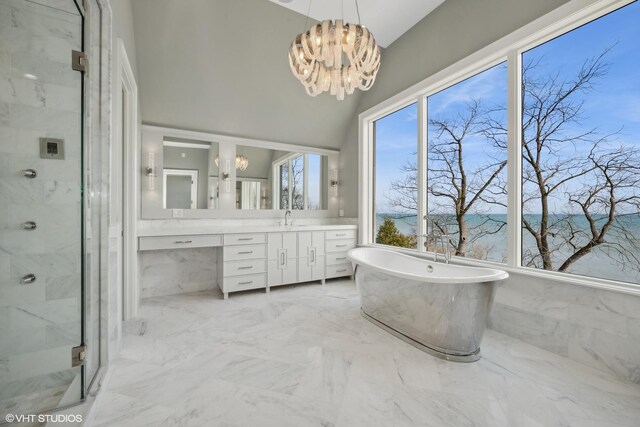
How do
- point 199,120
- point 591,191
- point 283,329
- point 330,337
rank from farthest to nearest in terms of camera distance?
point 199,120 → point 283,329 → point 330,337 → point 591,191

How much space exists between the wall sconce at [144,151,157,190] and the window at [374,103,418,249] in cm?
309

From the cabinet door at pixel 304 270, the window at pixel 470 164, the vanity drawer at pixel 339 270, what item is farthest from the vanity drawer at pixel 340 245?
the window at pixel 470 164

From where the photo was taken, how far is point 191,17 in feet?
9.19

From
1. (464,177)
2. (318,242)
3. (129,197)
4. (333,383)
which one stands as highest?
(464,177)

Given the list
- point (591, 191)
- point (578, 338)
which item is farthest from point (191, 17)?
point (578, 338)

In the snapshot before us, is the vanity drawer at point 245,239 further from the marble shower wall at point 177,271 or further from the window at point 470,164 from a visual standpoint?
the window at point 470,164

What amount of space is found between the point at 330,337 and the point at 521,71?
287cm

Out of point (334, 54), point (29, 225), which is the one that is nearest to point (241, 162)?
point (334, 54)

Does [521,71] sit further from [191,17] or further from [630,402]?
[191,17]

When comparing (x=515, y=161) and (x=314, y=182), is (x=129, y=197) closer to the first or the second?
(x=314, y=182)

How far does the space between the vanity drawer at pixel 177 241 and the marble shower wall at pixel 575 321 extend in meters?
3.05

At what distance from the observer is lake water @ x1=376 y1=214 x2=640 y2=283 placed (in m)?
1.86

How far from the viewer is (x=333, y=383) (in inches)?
66.9

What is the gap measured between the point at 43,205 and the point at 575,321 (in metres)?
3.64
